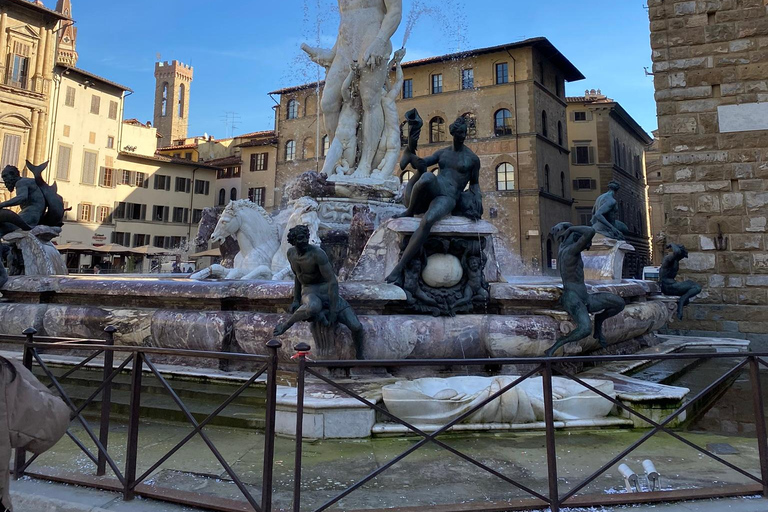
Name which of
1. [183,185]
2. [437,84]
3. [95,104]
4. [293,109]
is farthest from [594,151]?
[95,104]

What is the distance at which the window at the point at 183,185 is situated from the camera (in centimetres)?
4475

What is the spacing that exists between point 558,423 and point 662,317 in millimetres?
4079

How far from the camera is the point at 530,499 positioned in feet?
7.98

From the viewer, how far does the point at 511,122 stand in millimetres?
35156

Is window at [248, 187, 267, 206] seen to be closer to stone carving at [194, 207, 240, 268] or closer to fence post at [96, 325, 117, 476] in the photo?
stone carving at [194, 207, 240, 268]

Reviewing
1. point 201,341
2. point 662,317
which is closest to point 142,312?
point 201,341

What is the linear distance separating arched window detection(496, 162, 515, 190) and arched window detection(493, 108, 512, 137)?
84.9 inches

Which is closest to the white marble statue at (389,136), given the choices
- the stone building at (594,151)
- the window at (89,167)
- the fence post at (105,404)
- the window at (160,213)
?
the fence post at (105,404)

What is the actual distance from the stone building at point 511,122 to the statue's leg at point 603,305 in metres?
27.8

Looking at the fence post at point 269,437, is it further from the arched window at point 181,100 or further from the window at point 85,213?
the arched window at point 181,100

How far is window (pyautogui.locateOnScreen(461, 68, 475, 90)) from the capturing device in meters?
36.3

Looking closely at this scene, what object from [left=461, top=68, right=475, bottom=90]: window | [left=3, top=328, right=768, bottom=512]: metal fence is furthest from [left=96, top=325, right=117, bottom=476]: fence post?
[left=461, top=68, right=475, bottom=90]: window

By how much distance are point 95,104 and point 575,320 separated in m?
44.9

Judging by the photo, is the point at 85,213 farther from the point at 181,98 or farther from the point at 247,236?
the point at 181,98
